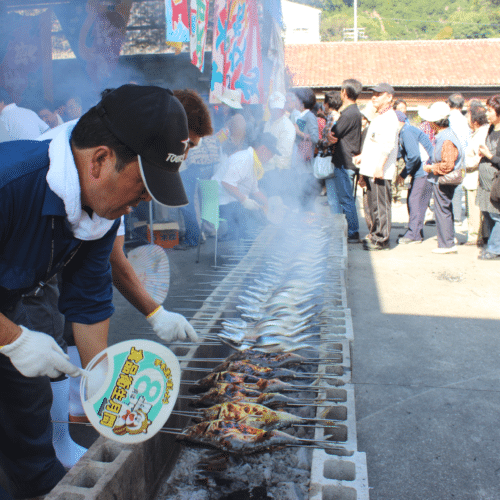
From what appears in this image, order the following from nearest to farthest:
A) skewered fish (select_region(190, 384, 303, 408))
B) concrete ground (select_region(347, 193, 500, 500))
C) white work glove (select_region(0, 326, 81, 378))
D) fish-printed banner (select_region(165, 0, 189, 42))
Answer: white work glove (select_region(0, 326, 81, 378))
skewered fish (select_region(190, 384, 303, 408))
concrete ground (select_region(347, 193, 500, 500))
fish-printed banner (select_region(165, 0, 189, 42))

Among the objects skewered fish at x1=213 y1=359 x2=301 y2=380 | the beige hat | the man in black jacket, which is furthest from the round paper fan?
the man in black jacket

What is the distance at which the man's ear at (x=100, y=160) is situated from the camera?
1.49 meters

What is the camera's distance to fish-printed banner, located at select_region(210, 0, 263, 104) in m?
6.44

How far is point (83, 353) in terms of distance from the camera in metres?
2.23

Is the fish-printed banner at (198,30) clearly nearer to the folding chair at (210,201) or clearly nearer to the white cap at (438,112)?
the folding chair at (210,201)

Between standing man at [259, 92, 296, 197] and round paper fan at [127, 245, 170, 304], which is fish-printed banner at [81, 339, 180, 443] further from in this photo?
standing man at [259, 92, 296, 197]

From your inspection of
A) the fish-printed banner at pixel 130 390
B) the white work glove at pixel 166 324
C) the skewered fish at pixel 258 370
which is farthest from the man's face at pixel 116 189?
the skewered fish at pixel 258 370

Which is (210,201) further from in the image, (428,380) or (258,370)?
(258,370)

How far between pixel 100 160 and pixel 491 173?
6.52 meters

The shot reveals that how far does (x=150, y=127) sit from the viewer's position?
58.1 inches

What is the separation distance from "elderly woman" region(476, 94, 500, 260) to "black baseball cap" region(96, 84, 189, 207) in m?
5.98

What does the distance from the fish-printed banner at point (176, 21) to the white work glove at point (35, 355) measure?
3537 millimetres

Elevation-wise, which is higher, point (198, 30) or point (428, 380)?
point (198, 30)

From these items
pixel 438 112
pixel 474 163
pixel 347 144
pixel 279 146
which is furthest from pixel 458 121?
pixel 279 146
